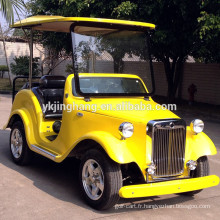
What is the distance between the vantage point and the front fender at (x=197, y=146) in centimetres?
470

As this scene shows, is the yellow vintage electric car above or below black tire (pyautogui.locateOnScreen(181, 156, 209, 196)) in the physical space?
above

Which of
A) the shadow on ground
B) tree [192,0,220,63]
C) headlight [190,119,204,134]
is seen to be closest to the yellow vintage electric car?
headlight [190,119,204,134]

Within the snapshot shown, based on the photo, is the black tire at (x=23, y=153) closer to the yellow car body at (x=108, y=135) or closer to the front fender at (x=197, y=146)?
the yellow car body at (x=108, y=135)

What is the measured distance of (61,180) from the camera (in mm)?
5492

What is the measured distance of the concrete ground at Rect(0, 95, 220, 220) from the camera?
4254 millimetres

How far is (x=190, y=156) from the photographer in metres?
4.70

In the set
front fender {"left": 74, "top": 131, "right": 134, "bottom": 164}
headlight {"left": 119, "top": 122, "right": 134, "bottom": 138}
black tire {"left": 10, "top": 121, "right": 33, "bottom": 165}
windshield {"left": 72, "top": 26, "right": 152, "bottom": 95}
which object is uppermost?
windshield {"left": 72, "top": 26, "right": 152, "bottom": 95}

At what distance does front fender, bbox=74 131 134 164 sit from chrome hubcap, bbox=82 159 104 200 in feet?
1.05

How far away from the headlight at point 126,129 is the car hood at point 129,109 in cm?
18

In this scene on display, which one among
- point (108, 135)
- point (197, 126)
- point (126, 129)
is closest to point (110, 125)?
point (108, 135)

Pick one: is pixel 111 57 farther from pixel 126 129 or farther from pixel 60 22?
pixel 126 129

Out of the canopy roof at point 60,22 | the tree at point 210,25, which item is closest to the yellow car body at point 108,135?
the canopy roof at point 60,22

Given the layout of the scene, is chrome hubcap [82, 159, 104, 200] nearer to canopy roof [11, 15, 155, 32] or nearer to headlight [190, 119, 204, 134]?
headlight [190, 119, 204, 134]

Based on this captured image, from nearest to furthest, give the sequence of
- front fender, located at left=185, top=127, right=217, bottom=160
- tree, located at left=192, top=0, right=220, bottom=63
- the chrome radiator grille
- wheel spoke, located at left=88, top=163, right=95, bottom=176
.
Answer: the chrome radiator grille
wheel spoke, located at left=88, top=163, right=95, bottom=176
front fender, located at left=185, top=127, right=217, bottom=160
tree, located at left=192, top=0, right=220, bottom=63
